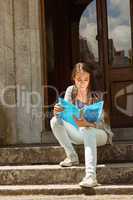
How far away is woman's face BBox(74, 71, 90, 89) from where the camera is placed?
4.67 metres

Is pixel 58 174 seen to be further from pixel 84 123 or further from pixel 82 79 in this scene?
pixel 82 79

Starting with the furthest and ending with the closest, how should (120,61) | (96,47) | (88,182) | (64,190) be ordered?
(96,47), (120,61), (64,190), (88,182)

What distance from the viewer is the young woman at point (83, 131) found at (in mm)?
4203

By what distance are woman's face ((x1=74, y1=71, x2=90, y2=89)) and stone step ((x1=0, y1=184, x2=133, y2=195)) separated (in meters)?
1.05

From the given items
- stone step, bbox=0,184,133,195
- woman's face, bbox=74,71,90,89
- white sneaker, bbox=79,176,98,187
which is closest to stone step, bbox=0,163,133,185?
stone step, bbox=0,184,133,195

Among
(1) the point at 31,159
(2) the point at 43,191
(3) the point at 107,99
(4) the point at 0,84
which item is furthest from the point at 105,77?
(2) the point at 43,191

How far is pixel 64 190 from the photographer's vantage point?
171 inches

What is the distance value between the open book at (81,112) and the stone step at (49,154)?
Answer: 46 cm

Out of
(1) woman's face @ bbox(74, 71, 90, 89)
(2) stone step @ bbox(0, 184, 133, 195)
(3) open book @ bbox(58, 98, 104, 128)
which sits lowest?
(2) stone step @ bbox(0, 184, 133, 195)

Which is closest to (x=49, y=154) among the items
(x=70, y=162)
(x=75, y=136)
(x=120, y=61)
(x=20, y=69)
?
(x=70, y=162)

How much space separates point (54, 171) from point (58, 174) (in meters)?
0.05

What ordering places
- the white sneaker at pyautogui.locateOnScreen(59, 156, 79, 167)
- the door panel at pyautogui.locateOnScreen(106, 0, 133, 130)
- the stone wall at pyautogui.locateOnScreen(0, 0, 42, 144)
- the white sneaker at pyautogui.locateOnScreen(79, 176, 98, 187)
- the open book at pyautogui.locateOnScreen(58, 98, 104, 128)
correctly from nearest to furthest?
the white sneaker at pyautogui.locateOnScreen(79, 176, 98, 187), the open book at pyautogui.locateOnScreen(58, 98, 104, 128), the white sneaker at pyautogui.locateOnScreen(59, 156, 79, 167), the stone wall at pyautogui.locateOnScreen(0, 0, 42, 144), the door panel at pyautogui.locateOnScreen(106, 0, 133, 130)

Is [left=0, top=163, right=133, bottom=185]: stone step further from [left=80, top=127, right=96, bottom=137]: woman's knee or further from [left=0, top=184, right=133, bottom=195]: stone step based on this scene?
[left=80, top=127, right=96, bottom=137]: woman's knee

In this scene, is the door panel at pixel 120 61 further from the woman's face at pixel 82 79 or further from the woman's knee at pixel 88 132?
the woman's knee at pixel 88 132
